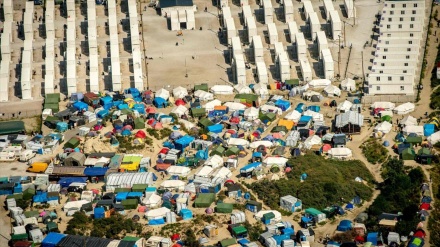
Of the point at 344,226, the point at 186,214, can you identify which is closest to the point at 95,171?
the point at 186,214

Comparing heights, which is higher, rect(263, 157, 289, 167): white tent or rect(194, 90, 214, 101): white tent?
rect(194, 90, 214, 101): white tent

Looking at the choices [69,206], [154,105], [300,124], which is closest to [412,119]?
[300,124]

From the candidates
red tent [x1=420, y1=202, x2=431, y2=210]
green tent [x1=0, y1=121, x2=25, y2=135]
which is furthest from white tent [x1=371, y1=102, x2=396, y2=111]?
green tent [x1=0, y1=121, x2=25, y2=135]

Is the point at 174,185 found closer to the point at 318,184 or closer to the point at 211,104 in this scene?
the point at 318,184

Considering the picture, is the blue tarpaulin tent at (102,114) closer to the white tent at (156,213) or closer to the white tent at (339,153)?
the white tent at (156,213)

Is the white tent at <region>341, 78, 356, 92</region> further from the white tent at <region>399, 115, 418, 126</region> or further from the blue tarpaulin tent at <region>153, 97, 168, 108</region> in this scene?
the blue tarpaulin tent at <region>153, 97, 168, 108</region>

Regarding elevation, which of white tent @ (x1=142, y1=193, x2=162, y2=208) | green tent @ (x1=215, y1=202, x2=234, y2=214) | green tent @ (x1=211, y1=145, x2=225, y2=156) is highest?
green tent @ (x1=211, y1=145, x2=225, y2=156)

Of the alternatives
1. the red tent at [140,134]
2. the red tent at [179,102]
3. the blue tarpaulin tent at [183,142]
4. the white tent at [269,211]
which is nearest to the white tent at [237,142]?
the blue tarpaulin tent at [183,142]
